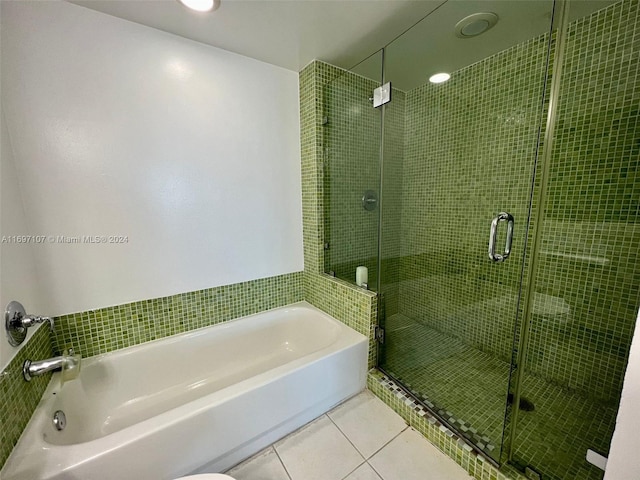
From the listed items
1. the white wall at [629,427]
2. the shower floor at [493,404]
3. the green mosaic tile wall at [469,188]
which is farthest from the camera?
the green mosaic tile wall at [469,188]

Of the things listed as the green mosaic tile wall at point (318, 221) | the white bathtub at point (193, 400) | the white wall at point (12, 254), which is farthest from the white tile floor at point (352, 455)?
the white wall at point (12, 254)

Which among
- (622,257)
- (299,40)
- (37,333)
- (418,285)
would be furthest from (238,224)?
(622,257)

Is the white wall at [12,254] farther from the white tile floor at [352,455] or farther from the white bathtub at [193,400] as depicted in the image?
the white tile floor at [352,455]

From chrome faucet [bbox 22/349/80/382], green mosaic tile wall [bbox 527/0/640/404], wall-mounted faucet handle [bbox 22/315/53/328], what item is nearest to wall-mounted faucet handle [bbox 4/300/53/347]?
wall-mounted faucet handle [bbox 22/315/53/328]

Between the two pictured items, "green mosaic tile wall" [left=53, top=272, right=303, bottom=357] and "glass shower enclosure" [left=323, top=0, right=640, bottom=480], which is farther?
"green mosaic tile wall" [left=53, top=272, right=303, bottom=357]

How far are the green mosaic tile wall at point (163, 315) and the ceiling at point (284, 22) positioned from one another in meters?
1.67

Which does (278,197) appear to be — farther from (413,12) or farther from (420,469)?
A: (420,469)

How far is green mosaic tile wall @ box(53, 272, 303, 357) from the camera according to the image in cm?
141

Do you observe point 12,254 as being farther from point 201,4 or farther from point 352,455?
point 352,455

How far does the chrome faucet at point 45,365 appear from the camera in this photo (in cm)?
105

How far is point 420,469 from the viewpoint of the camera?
1.21 metres

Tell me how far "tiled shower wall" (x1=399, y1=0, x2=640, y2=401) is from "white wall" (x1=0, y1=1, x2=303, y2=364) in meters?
1.31

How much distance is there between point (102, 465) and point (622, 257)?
2.67m

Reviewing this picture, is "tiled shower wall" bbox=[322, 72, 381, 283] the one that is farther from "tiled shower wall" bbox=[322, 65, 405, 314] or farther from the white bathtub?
the white bathtub
